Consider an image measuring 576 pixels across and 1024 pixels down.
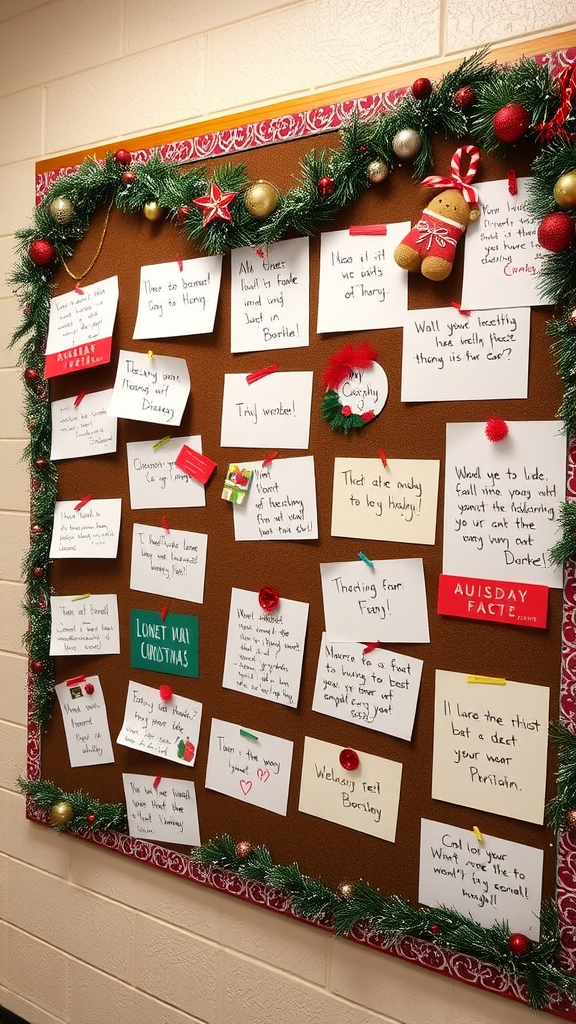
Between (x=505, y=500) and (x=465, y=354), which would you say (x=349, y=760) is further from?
(x=465, y=354)

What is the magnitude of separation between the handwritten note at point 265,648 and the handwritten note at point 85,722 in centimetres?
31

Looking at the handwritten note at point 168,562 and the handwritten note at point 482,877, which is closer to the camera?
the handwritten note at point 482,877

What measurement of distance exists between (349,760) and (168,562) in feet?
1.53

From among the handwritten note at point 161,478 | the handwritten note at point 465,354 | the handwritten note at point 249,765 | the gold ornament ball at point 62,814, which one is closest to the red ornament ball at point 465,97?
the handwritten note at point 465,354

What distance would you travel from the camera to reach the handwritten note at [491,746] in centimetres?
95

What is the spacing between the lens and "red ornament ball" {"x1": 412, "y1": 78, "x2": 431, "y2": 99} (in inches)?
37.9

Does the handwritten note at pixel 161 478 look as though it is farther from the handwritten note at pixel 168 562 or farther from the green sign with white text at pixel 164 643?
the green sign with white text at pixel 164 643

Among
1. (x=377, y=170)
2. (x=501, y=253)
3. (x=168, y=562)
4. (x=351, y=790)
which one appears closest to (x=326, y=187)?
(x=377, y=170)

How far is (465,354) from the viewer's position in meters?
0.99

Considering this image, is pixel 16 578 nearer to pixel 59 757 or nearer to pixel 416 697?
pixel 59 757

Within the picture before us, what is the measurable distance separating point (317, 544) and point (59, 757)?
0.75 m

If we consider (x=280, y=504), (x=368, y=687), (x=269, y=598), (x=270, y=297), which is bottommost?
(x=368, y=687)

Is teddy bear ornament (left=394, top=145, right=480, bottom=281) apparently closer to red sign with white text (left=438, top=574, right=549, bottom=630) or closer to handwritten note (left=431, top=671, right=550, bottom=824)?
red sign with white text (left=438, top=574, right=549, bottom=630)

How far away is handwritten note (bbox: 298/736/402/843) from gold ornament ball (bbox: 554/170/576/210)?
80 cm
